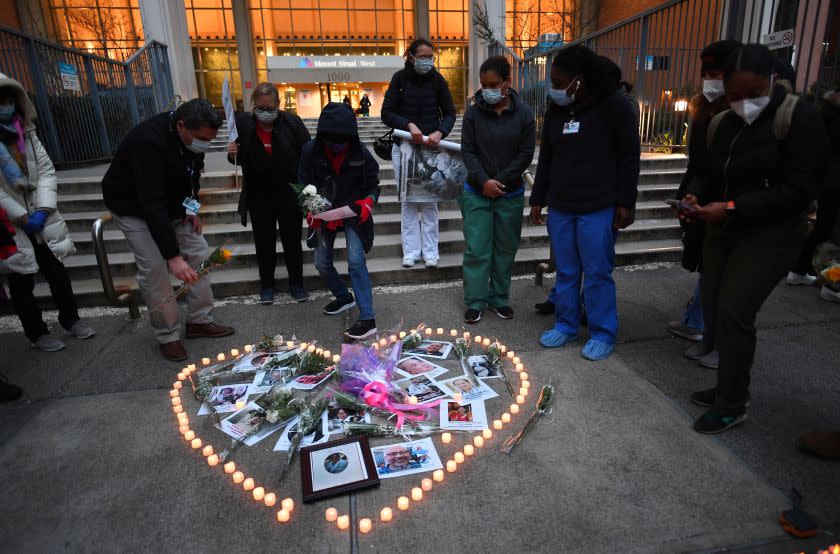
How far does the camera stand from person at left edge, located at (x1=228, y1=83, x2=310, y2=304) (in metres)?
4.13

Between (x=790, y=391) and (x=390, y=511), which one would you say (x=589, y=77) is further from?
(x=390, y=511)

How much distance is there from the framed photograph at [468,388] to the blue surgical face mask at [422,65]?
2949 mm

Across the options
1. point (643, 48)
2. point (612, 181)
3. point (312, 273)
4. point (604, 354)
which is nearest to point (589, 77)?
point (612, 181)

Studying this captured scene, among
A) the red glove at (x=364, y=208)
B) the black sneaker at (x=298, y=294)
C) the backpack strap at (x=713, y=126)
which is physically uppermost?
the backpack strap at (x=713, y=126)

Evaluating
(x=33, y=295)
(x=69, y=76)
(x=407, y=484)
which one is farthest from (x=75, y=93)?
(x=407, y=484)

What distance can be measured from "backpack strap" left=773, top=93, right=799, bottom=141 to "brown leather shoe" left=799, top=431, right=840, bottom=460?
1.44 meters

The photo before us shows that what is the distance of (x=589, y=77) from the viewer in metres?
3.07

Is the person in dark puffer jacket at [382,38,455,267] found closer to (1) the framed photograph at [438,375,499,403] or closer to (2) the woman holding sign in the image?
(2) the woman holding sign

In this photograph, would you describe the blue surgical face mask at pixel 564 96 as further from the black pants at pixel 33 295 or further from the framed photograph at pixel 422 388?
the black pants at pixel 33 295

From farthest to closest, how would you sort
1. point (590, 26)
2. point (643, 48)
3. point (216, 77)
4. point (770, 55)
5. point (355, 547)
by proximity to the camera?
point (216, 77) → point (590, 26) → point (643, 48) → point (770, 55) → point (355, 547)

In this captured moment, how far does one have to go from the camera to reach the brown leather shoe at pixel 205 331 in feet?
12.9

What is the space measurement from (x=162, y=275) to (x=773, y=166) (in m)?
3.72

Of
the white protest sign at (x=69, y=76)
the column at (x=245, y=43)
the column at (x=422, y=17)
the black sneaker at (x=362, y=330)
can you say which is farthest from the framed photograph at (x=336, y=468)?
the column at (x=422, y=17)

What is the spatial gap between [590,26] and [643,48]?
496 inches
